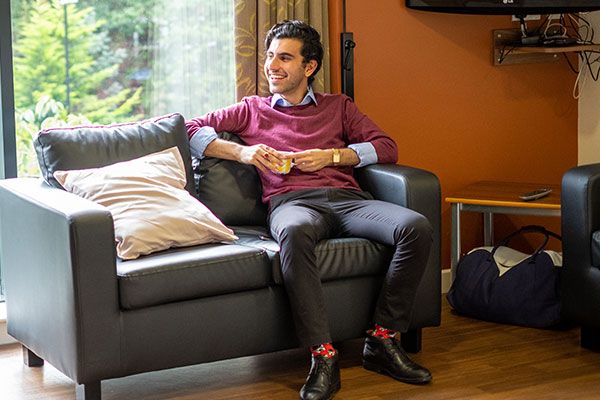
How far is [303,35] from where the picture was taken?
3947mm

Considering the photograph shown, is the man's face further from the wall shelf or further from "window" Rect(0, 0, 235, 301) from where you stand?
the wall shelf

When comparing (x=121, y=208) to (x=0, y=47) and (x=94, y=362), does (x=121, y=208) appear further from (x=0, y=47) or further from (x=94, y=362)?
(x=0, y=47)

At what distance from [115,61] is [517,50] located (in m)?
1.70

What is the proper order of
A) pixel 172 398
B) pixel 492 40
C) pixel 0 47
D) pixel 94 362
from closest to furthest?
pixel 94 362 → pixel 172 398 → pixel 0 47 → pixel 492 40

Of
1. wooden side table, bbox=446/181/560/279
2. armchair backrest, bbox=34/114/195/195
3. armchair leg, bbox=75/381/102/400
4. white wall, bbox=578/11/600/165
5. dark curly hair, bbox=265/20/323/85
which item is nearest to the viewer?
armchair leg, bbox=75/381/102/400

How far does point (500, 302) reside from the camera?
417 centimetres

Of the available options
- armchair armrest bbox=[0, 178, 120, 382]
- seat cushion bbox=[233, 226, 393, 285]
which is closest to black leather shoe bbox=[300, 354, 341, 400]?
seat cushion bbox=[233, 226, 393, 285]

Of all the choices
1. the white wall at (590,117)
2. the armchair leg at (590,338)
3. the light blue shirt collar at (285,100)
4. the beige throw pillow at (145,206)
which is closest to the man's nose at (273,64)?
the light blue shirt collar at (285,100)

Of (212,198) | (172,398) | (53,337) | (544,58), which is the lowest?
(172,398)

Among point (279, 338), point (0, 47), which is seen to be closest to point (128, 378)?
point (279, 338)

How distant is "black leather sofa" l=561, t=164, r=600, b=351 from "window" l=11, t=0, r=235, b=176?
4.54 feet

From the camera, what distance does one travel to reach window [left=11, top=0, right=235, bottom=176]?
13.2 ft

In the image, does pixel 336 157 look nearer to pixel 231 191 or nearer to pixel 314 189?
pixel 314 189

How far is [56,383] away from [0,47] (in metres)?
1.24
